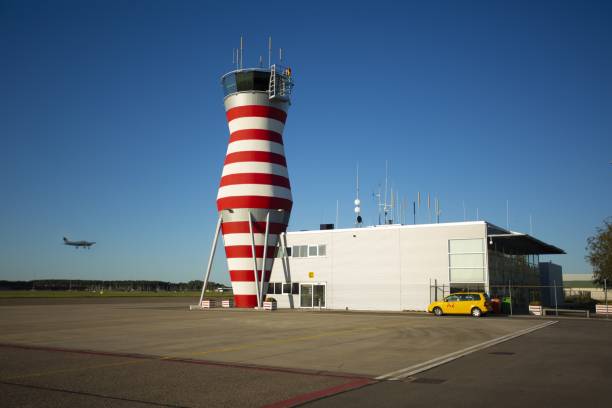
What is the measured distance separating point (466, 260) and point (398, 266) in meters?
5.65

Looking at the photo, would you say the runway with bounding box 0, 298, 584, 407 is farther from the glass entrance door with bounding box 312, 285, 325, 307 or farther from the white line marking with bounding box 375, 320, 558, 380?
the glass entrance door with bounding box 312, 285, 325, 307

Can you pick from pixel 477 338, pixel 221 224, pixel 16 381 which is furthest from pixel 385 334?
pixel 221 224

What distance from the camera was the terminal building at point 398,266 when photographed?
4125 cm

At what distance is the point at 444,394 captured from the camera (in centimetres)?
950

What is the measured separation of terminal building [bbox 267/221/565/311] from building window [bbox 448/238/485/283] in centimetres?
7

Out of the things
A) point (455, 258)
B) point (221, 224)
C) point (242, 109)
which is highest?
point (242, 109)

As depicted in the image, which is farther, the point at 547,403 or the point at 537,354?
the point at 537,354

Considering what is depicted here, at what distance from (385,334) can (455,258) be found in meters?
22.5

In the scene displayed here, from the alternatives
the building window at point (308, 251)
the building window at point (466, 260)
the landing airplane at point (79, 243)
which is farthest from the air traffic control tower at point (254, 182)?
the landing airplane at point (79, 243)

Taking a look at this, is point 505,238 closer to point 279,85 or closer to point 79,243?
point 279,85

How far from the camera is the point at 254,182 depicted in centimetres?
4303

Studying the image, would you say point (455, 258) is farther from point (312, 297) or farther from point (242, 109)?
point (242, 109)

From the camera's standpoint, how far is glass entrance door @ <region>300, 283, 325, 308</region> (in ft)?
157

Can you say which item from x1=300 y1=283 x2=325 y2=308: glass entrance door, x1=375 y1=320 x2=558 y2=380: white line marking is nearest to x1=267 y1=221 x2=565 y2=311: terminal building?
x1=300 y1=283 x2=325 y2=308: glass entrance door
